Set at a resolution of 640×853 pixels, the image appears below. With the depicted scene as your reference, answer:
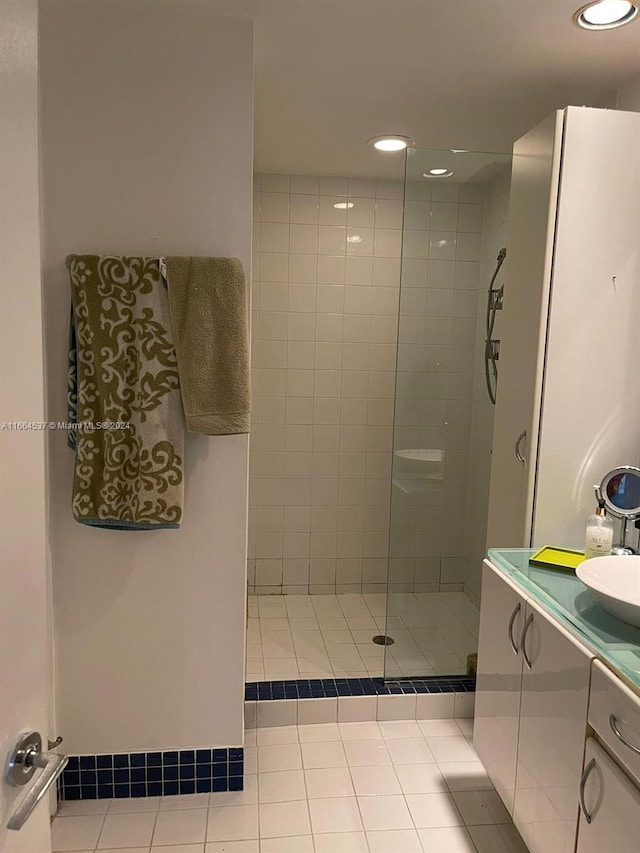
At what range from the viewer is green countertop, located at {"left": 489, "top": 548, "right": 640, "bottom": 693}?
1.36 m

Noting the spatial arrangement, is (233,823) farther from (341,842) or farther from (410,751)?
(410,751)

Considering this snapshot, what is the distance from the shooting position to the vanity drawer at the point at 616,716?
1.25m

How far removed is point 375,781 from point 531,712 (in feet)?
2.50

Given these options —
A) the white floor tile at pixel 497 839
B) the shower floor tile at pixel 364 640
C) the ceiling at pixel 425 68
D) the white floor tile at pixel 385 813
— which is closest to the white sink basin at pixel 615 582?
the white floor tile at pixel 497 839

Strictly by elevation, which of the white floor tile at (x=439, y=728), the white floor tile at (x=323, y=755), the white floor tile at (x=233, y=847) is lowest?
the white floor tile at (x=233, y=847)

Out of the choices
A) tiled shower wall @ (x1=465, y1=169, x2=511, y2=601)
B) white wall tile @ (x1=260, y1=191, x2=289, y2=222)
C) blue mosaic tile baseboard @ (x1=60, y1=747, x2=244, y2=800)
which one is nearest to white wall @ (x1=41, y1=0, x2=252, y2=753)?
blue mosaic tile baseboard @ (x1=60, y1=747, x2=244, y2=800)

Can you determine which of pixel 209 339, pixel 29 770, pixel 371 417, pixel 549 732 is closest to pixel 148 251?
pixel 209 339

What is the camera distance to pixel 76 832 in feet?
6.46

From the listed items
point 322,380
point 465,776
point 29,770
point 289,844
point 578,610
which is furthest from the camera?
point 322,380

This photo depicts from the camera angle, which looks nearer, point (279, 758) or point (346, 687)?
point (279, 758)

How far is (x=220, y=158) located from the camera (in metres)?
1.93

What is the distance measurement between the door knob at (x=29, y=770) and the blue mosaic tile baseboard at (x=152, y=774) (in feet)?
4.60

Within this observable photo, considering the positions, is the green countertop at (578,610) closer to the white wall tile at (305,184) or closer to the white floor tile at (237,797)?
the white floor tile at (237,797)

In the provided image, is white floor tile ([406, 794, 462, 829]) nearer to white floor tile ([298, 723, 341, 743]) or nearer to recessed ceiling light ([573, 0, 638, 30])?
white floor tile ([298, 723, 341, 743])
